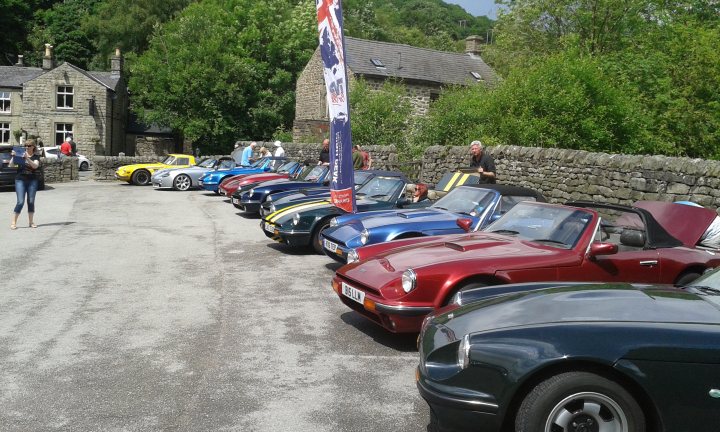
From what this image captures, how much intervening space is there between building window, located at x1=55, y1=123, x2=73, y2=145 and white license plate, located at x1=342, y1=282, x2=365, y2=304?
45700 millimetres

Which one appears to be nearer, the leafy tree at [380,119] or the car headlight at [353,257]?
the car headlight at [353,257]

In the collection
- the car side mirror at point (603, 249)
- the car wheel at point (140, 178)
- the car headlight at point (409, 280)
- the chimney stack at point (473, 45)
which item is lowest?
the car wheel at point (140, 178)

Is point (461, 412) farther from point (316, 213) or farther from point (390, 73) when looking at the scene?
point (390, 73)

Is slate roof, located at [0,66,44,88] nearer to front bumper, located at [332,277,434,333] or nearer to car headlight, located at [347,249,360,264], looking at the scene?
car headlight, located at [347,249,360,264]

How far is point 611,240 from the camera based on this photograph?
287 inches

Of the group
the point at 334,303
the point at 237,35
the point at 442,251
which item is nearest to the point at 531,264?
the point at 442,251

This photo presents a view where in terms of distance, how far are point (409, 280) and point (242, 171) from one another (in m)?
17.4

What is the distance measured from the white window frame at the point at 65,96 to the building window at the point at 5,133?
14.5ft

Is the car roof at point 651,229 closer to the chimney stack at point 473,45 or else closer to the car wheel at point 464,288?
the car wheel at point 464,288

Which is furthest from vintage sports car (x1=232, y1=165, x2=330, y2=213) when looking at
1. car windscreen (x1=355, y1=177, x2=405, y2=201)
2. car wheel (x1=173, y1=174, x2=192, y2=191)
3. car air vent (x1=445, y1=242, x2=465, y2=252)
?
car wheel (x1=173, y1=174, x2=192, y2=191)

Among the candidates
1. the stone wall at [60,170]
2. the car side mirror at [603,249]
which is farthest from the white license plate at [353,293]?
the stone wall at [60,170]

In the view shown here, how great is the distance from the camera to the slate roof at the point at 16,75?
48.8 metres

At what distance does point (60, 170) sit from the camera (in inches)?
1199

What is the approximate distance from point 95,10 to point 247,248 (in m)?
61.8
